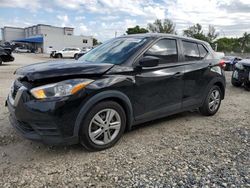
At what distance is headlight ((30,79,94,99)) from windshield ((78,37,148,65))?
827 millimetres

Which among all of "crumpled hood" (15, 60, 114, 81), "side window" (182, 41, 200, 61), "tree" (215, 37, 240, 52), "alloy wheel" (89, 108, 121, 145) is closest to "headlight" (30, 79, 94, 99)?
"crumpled hood" (15, 60, 114, 81)

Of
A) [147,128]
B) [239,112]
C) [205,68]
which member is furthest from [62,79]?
[239,112]

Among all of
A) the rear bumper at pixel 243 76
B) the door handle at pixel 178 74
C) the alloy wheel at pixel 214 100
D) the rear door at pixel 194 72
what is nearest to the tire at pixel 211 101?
the alloy wheel at pixel 214 100

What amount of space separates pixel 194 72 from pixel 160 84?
97 cm

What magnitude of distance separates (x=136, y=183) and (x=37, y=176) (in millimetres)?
1113

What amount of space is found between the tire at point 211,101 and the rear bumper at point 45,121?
9.69 feet

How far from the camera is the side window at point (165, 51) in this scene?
3.95m

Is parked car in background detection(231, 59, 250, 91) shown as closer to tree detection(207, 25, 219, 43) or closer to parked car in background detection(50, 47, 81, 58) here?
parked car in background detection(50, 47, 81, 58)

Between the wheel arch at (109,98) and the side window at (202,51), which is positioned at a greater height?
the side window at (202,51)

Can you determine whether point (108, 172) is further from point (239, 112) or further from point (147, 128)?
point (239, 112)

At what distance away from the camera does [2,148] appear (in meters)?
3.42

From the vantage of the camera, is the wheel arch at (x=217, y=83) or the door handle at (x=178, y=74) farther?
the wheel arch at (x=217, y=83)

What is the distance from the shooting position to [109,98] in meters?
3.34

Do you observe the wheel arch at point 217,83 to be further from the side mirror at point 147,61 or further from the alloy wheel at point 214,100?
the side mirror at point 147,61
